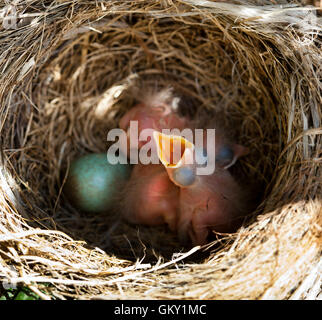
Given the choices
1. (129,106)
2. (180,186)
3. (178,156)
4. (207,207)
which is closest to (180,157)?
(178,156)

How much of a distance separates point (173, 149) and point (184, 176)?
106mm

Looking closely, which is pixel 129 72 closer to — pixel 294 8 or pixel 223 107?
pixel 223 107

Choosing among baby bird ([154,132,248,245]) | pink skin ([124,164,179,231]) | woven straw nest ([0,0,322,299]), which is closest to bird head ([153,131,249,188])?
baby bird ([154,132,248,245])

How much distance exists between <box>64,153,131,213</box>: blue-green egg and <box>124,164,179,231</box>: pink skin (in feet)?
0.27

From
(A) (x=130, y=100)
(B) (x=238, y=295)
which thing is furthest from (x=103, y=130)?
(B) (x=238, y=295)

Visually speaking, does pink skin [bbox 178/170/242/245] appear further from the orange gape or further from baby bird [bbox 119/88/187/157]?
baby bird [bbox 119/88/187/157]

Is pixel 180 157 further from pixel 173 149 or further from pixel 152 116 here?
pixel 152 116

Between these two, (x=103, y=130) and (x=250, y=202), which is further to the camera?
(x=103, y=130)

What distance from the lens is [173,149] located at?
152 cm

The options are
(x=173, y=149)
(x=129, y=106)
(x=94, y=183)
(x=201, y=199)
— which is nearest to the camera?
(x=173, y=149)

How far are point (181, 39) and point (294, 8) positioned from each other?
58 centimetres

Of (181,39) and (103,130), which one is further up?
(181,39)

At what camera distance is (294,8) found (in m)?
1.43

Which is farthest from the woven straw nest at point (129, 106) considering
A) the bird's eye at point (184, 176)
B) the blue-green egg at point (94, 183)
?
the bird's eye at point (184, 176)
